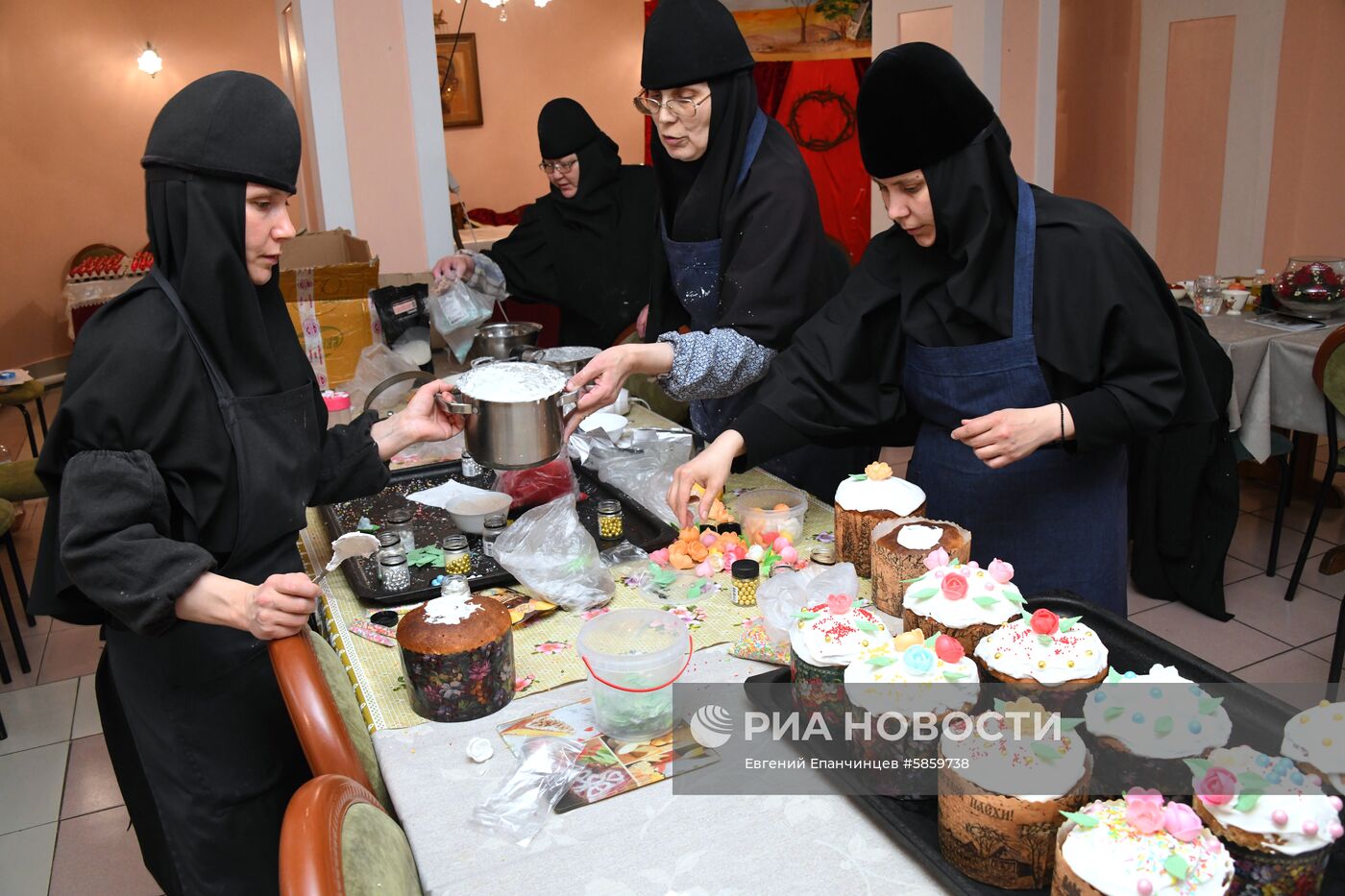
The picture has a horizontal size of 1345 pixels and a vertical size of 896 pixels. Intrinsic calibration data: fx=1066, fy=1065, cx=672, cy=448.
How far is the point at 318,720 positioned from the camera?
1.31m

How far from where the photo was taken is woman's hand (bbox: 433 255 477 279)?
12.0 feet

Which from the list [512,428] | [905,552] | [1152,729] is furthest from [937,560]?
[512,428]

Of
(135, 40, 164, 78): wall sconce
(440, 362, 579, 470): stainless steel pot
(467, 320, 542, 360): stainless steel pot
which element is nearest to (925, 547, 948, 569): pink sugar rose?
(440, 362, 579, 470): stainless steel pot

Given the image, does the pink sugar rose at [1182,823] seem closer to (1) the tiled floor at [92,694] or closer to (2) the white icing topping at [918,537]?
(2) the white icing topping at [918,537]

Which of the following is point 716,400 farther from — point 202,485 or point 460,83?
point 460,83

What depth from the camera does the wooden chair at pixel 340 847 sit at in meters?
0.95

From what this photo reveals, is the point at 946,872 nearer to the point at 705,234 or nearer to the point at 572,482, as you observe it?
the point at 572,482

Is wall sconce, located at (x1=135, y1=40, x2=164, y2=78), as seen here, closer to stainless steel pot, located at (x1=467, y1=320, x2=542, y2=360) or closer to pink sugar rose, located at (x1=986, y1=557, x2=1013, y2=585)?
stainless steel pot, located at (x1=467, y1=320, x2=542, y2=360)

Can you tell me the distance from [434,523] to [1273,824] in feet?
5.39

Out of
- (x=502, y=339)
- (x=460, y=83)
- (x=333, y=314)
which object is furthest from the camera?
(x=460, y=83)

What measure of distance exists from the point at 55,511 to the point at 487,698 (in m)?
0.68

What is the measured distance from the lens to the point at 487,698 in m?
1.57

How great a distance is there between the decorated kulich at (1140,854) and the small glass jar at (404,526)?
1368mm

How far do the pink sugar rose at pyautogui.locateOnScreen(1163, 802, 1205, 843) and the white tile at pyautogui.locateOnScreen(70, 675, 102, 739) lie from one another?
3211mm
